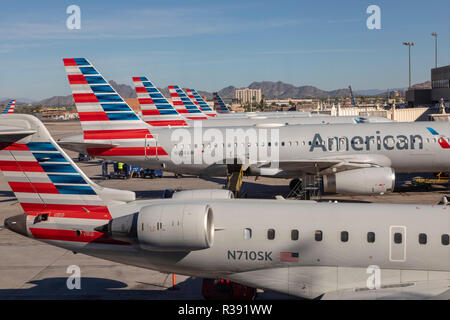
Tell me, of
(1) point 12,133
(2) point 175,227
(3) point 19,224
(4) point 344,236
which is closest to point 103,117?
(3) point 19,224

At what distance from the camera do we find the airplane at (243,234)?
12.1 meters

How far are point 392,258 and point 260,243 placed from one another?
356 centimetres

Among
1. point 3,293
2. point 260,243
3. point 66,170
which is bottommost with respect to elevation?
point 3,293

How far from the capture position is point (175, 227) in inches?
475

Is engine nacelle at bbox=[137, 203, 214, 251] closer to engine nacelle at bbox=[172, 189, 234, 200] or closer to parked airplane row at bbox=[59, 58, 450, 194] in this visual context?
engine nacelle at bbox=[172, 189, 234, 200]

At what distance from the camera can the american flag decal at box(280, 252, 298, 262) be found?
12531mm

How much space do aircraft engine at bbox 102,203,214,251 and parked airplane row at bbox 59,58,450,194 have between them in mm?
16708

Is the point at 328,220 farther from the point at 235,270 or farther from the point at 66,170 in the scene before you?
the point at 66,170

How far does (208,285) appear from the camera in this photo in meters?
14.6

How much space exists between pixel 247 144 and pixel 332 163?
221 inches

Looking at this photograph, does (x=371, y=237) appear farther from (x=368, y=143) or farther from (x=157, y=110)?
(x=157, y=110)

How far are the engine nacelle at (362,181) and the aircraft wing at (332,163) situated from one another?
1261 millimetres
